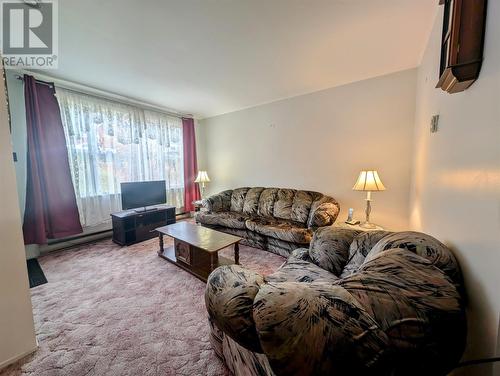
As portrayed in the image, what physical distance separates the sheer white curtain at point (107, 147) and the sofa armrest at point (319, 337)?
3.75 metres

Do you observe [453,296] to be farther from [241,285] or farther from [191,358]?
[191,358]

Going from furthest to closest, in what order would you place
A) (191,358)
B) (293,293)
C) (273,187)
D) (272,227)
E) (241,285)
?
(273,187) < (272,227) < (191,358) < (241,285) < (293,293)

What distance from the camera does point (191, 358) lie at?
4.37 ft

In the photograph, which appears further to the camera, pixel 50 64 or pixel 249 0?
pixel 50 64

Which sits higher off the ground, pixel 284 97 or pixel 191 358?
pixel 284 97

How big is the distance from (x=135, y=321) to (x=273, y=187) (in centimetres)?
288

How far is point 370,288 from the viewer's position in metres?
0.67

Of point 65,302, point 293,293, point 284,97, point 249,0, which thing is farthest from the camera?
point 284,97

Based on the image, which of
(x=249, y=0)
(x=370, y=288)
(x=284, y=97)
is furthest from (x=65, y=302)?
(x=284, y=97)

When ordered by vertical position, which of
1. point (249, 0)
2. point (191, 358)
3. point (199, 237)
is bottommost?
point (191, 358)

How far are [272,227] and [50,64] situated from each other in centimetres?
351

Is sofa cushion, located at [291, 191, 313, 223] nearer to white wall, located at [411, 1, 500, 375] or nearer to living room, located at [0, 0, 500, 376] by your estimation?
living room, located at [0, 0, 500, 376]

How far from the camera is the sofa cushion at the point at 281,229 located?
2.62 meters

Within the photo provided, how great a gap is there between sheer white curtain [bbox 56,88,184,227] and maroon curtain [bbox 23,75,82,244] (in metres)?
0.12
